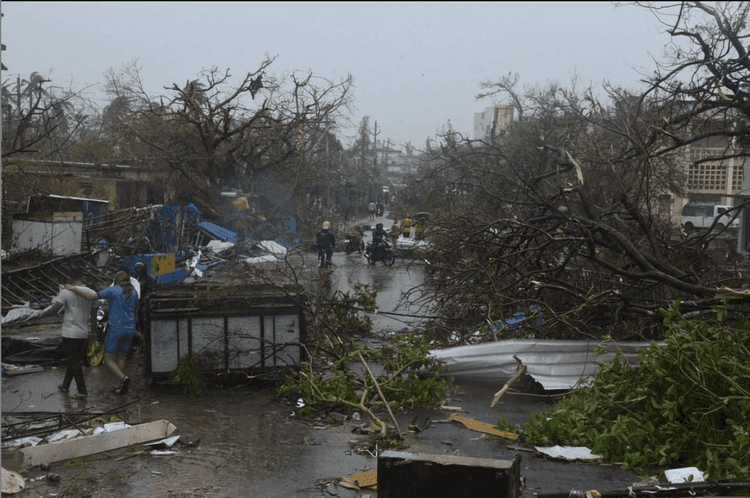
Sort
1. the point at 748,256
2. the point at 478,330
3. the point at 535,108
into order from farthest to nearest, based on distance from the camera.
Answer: the point at 535,108
the point at 748,256
the point at 478,330

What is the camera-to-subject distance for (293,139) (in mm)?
26469

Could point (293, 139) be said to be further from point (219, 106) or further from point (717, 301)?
point (717, 301)

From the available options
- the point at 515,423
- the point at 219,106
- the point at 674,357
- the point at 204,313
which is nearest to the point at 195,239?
the point at 219,106

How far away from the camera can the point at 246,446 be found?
6.63m

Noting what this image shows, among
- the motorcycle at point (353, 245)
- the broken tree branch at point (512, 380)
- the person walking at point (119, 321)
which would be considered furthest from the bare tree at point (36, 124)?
the motorcycle at point (353, 245)

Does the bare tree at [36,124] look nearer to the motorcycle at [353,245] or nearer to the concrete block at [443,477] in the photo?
the concrete block at [443,477]

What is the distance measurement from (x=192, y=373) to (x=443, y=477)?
438 cm

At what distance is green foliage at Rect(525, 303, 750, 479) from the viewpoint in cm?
546

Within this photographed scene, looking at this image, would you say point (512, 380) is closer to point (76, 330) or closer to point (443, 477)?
point (443, 477)

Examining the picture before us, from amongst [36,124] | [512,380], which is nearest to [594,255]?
[512,380]

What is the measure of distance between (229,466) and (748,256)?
20.2 m

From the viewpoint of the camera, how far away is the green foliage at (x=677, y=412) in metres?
5.46

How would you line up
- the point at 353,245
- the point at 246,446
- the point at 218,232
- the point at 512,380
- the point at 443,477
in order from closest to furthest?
the point at 443,477 → the point at 246,446 → the point at 512,380 → the point at 218,232 → the point at 353,245

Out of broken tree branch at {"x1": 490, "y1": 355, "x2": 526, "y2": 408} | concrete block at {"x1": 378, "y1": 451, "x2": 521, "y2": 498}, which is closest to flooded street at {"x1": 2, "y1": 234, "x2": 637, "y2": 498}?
broken tree branch at {"x1": 490, "y1": 355, "x2": 526, "y2": 408}
